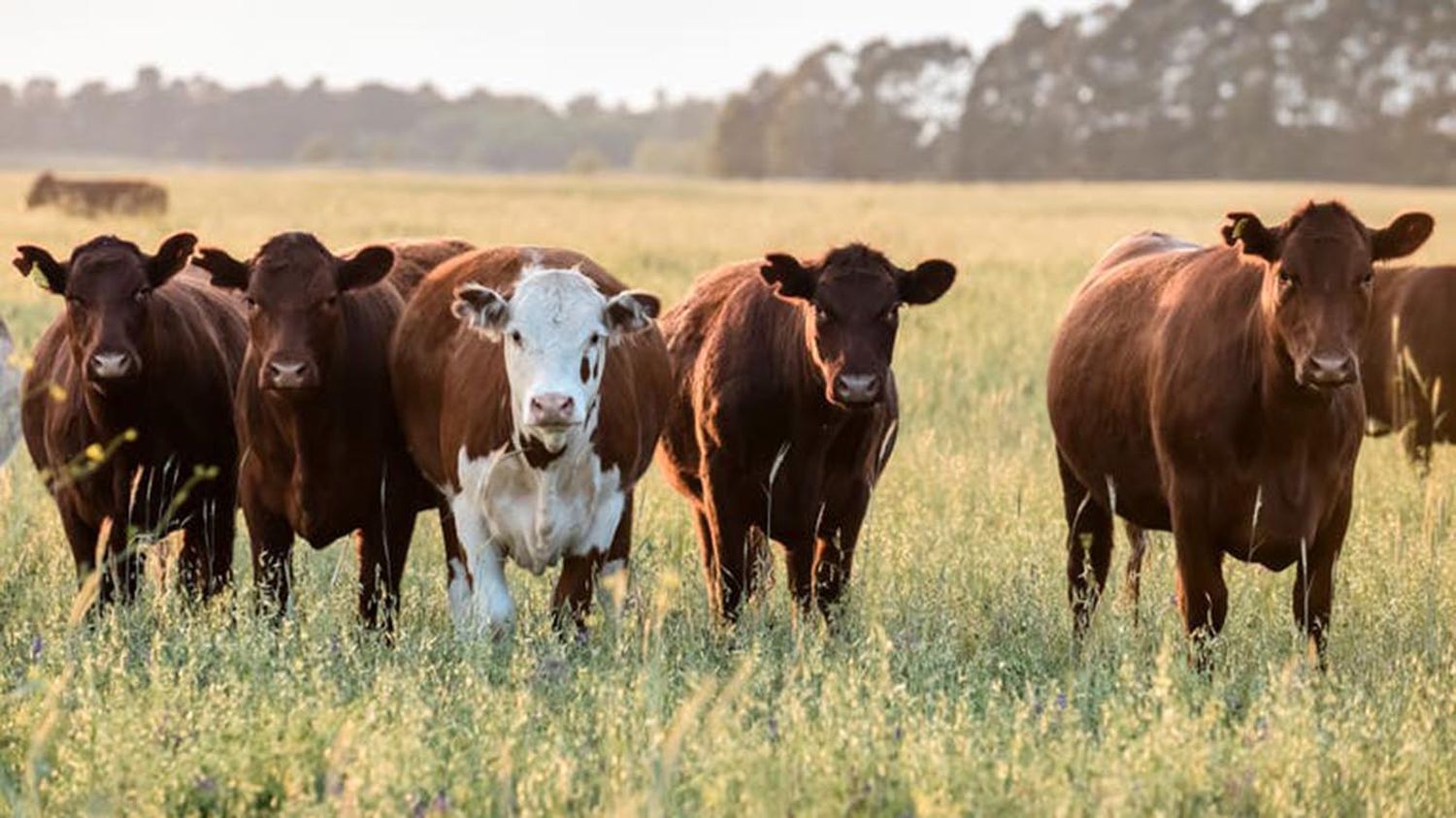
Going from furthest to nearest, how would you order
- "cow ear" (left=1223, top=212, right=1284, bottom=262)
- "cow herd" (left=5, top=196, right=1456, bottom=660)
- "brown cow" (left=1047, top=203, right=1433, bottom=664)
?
"cow herd" (left=5, top=196, right=1456, bottom=660) → "cow ear" (left=1223, top=212, right=1284, bottom=262) → "brown cow" (left=1047, top=203, right=1433, bottom=664)

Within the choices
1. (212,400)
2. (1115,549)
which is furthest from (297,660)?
(1115,549)

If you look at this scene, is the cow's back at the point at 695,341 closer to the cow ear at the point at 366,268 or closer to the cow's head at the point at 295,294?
the cow ear at the point at 366,268

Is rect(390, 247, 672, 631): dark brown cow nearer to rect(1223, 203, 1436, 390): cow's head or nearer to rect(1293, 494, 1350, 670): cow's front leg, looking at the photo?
rect(1223, 203, 1436, 390): cow's head

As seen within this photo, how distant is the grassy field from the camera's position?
473 centimetres

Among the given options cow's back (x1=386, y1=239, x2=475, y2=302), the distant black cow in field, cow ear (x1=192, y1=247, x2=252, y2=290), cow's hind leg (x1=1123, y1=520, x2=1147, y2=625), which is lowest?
the distant black cow in field

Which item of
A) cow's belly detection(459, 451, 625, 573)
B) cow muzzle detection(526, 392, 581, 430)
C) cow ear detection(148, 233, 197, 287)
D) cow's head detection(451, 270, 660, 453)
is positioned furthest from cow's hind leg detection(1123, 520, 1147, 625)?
cow ear detection(148, 233, 197, 287)

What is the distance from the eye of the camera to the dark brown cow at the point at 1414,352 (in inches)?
462

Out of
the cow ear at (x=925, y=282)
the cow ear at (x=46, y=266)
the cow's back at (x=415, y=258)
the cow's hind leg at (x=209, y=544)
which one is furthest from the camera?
the cow's back at (x=415, y=258)

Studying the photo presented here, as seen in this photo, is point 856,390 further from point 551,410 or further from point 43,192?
point 43,192

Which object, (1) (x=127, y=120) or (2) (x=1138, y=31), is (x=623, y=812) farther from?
(1) (x=127, y=120)

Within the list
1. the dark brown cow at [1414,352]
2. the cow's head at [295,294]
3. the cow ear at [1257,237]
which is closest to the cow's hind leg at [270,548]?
the cow's head at [295,294]

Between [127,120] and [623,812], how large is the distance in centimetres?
13138

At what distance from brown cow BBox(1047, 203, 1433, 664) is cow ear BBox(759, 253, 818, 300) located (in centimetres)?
118

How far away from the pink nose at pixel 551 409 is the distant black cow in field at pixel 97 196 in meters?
32.5
